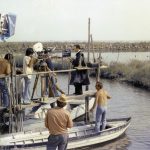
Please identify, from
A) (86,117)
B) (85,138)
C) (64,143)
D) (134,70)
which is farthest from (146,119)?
(134,70)

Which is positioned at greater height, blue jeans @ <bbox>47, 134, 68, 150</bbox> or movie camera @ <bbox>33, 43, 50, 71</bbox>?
movie camera @ <bbox>33, 43, 50, 71</bbox>

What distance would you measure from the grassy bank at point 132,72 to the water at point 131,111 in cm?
68

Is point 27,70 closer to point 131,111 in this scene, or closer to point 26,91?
point 26,91

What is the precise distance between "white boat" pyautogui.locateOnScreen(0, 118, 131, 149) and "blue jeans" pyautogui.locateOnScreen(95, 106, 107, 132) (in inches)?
7.0

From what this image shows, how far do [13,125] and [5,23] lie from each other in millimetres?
3459

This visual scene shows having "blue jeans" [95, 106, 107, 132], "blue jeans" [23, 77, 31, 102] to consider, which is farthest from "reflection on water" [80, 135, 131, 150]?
"blue jeans" [23, 77, 31, 102]

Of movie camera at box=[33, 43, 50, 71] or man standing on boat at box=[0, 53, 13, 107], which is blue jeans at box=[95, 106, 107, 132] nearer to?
movie camera at box=[33, 43, 50, 71]

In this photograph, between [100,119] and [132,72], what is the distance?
2074 cm

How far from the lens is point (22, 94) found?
17.7 meters

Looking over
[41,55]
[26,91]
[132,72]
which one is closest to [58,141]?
[26,91]

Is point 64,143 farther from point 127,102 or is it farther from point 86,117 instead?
point 127,102

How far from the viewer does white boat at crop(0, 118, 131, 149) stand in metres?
15.7

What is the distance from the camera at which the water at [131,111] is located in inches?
728

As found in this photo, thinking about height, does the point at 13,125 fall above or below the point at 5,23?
below
